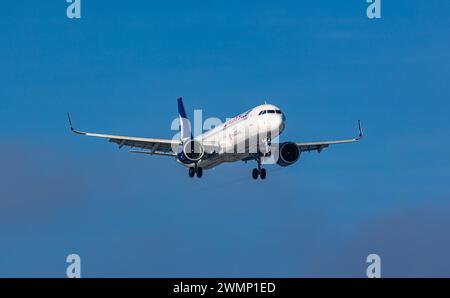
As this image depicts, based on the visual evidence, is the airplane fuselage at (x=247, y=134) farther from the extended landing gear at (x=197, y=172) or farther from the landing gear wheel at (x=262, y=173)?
the landing gear wheel at (x=262, y=173)

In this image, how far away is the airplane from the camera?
107m

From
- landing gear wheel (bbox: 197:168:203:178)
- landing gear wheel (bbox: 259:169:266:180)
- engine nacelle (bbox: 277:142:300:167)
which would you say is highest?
engine nacelle (bbox: 277:142:300:167)

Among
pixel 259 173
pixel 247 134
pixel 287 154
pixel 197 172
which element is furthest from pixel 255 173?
pixel 247 134

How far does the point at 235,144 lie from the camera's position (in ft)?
359

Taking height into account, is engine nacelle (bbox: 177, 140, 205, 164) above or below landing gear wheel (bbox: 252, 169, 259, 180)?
above

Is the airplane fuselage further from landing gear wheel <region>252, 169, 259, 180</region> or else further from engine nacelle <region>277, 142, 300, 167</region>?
engine nacelle <region>277, 142, 300, 167</region>

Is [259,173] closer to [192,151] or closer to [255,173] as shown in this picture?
[255,173]

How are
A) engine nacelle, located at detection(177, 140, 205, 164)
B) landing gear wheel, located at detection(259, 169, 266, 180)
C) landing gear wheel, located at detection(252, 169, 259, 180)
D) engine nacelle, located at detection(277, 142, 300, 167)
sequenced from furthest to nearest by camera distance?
1. landing gear wheel, located at detection(252, 169, 259, 180)
2. engine nacelle, located at detection(277, 142, 300, 167)
3. landing gear wheel, located at detection(259, 169, 266, 180)
4. engine nacelle, located at detection(177, 140, 205, 164)

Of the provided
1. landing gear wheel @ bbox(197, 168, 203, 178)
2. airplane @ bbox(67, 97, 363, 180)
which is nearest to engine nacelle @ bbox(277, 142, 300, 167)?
airplane @ bbox(67, 97, 363, 180)

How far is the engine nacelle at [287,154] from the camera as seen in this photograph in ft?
375

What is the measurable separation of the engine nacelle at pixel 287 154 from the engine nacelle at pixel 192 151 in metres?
7.35

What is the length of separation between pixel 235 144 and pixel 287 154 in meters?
6.98
